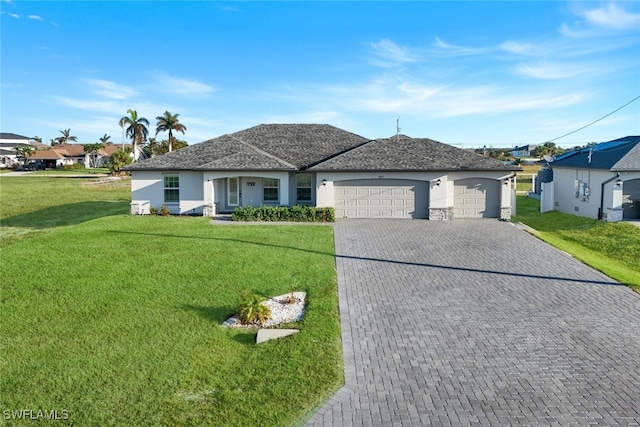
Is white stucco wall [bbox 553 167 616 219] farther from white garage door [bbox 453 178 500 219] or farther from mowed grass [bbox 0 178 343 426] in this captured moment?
mowed grass [bbox 0 178 343 426]

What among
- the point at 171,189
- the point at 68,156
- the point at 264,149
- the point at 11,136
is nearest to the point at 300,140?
the point at 264,149

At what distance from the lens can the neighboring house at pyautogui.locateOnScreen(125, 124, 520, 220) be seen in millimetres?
23906

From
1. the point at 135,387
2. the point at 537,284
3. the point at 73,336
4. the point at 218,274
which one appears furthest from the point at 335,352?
the point at 537,284

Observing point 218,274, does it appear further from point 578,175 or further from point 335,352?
point 578,175

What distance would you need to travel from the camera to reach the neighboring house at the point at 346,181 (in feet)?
78.4

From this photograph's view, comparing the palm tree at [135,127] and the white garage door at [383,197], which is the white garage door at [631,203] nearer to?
the white garage door at [383,197]

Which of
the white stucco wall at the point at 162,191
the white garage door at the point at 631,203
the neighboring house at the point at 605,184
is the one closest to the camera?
the neighboring house at the point at 605,184

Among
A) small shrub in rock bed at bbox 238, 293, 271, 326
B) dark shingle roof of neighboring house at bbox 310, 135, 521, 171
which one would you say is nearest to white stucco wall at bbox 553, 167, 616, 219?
dark shingle roof of neighboring house at bbox 310, 135, 521, 171

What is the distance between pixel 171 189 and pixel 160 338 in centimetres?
1796

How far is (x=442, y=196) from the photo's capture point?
78.4 ft

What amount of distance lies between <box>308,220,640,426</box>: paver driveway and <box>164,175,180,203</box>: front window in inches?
519

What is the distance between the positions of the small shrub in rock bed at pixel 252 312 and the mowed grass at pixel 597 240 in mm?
9700

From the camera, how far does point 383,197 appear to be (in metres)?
24.3

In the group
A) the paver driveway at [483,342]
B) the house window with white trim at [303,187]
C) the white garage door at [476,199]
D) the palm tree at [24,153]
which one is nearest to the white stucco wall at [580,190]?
the white garage door at [476,199]
